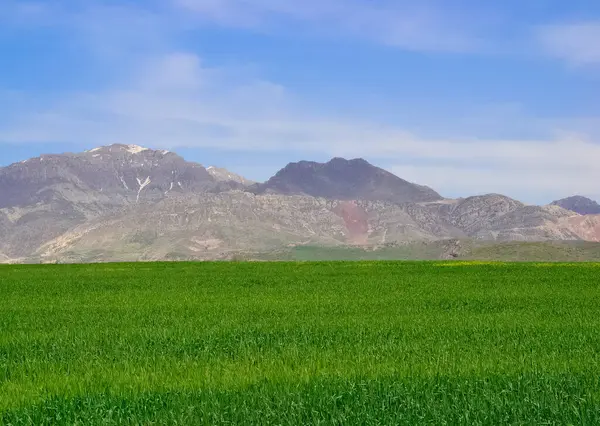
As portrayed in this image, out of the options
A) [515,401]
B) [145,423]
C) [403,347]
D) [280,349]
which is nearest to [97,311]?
[280,349]

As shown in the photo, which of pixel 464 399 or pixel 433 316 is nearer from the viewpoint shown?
pixel 464 399

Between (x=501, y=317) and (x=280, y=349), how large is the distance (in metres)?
9.37

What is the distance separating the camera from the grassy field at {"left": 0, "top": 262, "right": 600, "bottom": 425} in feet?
31.5

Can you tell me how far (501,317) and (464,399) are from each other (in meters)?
13.4

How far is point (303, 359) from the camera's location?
14.0 meters

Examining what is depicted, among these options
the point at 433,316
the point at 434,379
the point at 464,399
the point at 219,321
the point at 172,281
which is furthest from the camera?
the point at 172,281

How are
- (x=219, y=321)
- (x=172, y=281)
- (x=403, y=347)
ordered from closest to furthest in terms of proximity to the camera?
(x=403, y=347), (x=219, y=321), (x=172, y=281)

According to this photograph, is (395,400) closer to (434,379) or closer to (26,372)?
(434,379)

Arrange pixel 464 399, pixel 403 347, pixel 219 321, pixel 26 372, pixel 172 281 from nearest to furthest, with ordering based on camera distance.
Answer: pixel 464 399 → pixel 26 372 → pixel 403 347 → pixel 219 321 → pixel 172 281

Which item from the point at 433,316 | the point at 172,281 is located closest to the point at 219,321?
the point at 433,316

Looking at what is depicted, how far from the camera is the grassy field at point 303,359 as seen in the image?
960 cm

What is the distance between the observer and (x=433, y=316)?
75.6ft

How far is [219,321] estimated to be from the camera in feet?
70.9

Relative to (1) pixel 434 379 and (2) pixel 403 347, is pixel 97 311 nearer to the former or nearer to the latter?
(2) pixel 403 347
